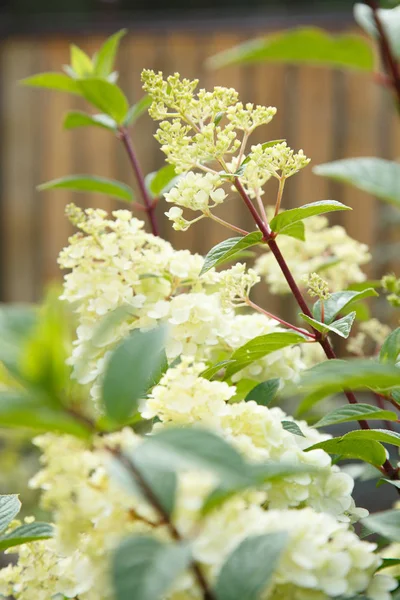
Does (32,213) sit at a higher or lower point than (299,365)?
lower

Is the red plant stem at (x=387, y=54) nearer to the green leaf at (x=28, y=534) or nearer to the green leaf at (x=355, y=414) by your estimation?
the green leaf at (x=355, y=414)

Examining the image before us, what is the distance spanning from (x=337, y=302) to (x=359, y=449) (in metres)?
0.15

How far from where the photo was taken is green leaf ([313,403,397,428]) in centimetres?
60

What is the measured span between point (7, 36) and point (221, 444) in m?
3.13

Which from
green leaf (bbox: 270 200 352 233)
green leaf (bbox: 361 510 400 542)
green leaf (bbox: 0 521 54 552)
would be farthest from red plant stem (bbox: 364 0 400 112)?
green leaf (bbox: 0 521 54 552)

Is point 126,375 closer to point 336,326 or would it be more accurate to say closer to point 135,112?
point 336,326

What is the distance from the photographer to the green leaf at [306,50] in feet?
1.40

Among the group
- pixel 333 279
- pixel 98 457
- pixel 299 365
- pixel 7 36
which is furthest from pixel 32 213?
pixel 98 457

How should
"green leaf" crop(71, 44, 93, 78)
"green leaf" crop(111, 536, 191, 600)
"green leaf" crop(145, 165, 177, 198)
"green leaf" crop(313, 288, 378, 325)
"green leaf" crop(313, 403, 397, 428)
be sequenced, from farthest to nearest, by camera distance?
"green leaf" crop(71, 44, 93, 78) < "green leaf" crop(145, 165, 177, 198) < "green leaf" crop(313, 288, 378, 325) < "green leaf" crop(313, 403, 397, 428) < "green leaf" crop(111, 536, 191, 600)

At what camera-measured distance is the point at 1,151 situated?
3271 mm

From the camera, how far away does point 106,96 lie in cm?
98

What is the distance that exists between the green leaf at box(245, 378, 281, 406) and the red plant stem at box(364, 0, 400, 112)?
29cm

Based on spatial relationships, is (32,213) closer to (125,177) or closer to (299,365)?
(125,177)

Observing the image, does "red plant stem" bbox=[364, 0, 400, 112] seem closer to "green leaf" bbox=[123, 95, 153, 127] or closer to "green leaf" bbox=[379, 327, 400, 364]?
"green leaf" bbox=[379, 327, 400, 364]
